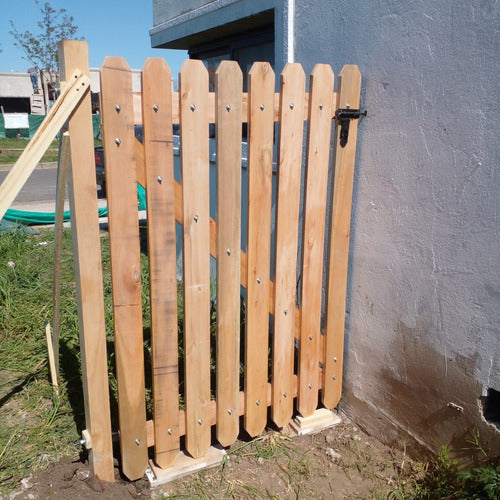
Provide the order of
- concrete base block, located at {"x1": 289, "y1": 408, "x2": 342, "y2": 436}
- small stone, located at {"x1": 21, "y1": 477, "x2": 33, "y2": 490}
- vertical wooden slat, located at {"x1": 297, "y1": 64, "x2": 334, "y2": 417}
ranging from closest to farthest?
1. small stone, located at {"x1": 21, "y1": 477, "x2": 33, "y2": 490}
2. vertical wooden slat, located at {"x1": 297, "y1": 64, "x2": 334, "y2": 417}
3. concrete base block, located at {"x1": 289, "y1": 408, "x2": 342, "y2": 436}

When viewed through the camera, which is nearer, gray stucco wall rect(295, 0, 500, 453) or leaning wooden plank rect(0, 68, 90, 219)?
leaning wooden plank rect(0, 68, 90, 219)

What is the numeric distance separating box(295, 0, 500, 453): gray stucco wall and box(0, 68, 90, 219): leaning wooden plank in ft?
4.80

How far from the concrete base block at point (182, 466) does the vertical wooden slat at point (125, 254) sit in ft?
0.24

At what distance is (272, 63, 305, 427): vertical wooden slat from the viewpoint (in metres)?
2.36

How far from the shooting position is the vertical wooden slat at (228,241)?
2.16 m

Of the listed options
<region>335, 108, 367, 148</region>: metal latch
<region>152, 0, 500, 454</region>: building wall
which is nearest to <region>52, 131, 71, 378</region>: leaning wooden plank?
<region>335, 108, 367, 148</region>: metal latch

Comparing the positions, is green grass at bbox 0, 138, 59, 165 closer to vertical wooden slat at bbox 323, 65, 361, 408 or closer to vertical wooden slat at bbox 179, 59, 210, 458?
vertical wooden slat at bbox 323, 65, 361, 408

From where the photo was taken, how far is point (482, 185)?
2096mm

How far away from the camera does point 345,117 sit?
8.40 ft

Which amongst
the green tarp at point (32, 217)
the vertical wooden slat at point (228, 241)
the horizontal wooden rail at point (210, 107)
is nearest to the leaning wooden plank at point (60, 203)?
the horizontal wooden rail at point (210, 107)

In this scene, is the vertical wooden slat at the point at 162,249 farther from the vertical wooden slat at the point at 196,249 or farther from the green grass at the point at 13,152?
the green grass at the point at 13,152

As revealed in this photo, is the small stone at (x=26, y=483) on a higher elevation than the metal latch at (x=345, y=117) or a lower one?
lower

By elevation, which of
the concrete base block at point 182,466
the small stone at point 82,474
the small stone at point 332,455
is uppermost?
the small stone at point 82,474

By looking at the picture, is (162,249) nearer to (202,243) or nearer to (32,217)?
(202,243)
